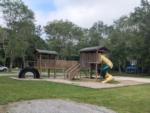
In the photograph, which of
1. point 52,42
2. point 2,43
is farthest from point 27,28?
point 52,42

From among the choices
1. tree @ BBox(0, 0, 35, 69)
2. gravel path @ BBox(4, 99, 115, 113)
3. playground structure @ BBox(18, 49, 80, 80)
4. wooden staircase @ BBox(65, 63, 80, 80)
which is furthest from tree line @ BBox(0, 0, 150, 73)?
gravel path @ BBox(4, 99, 115, 113)

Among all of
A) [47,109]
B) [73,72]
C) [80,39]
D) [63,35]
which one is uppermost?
[63,35]

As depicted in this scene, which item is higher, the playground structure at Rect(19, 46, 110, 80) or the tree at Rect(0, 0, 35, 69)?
the tree at Rect(0, 0, 35, 69)

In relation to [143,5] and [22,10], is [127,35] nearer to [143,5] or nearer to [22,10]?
[143,5]

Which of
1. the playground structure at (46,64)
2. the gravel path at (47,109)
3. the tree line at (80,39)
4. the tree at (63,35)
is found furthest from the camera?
the tree at (63,35)

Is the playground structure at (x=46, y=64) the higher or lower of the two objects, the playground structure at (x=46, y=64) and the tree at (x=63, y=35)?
the lower

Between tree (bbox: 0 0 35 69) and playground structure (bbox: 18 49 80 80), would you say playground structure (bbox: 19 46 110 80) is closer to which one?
playground structure (bbox: 18 49 80 80)

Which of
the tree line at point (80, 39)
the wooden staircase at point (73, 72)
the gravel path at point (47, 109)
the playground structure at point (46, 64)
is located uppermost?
the tree line at point (80, 39)

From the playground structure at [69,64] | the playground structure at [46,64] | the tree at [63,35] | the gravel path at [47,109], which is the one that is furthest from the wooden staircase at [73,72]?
the tree at [63,35]

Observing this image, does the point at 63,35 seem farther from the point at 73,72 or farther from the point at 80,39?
the point at 73,72

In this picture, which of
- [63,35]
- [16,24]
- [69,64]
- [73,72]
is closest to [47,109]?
[73,72]

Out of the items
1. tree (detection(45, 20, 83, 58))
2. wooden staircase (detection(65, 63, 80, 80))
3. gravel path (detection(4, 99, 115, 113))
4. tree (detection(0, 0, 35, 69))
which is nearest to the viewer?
gravel path (detection(4, 99, 115, 113))

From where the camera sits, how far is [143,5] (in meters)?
39.5

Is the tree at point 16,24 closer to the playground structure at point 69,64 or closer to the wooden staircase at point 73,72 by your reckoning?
the playground structure at point 69,64
